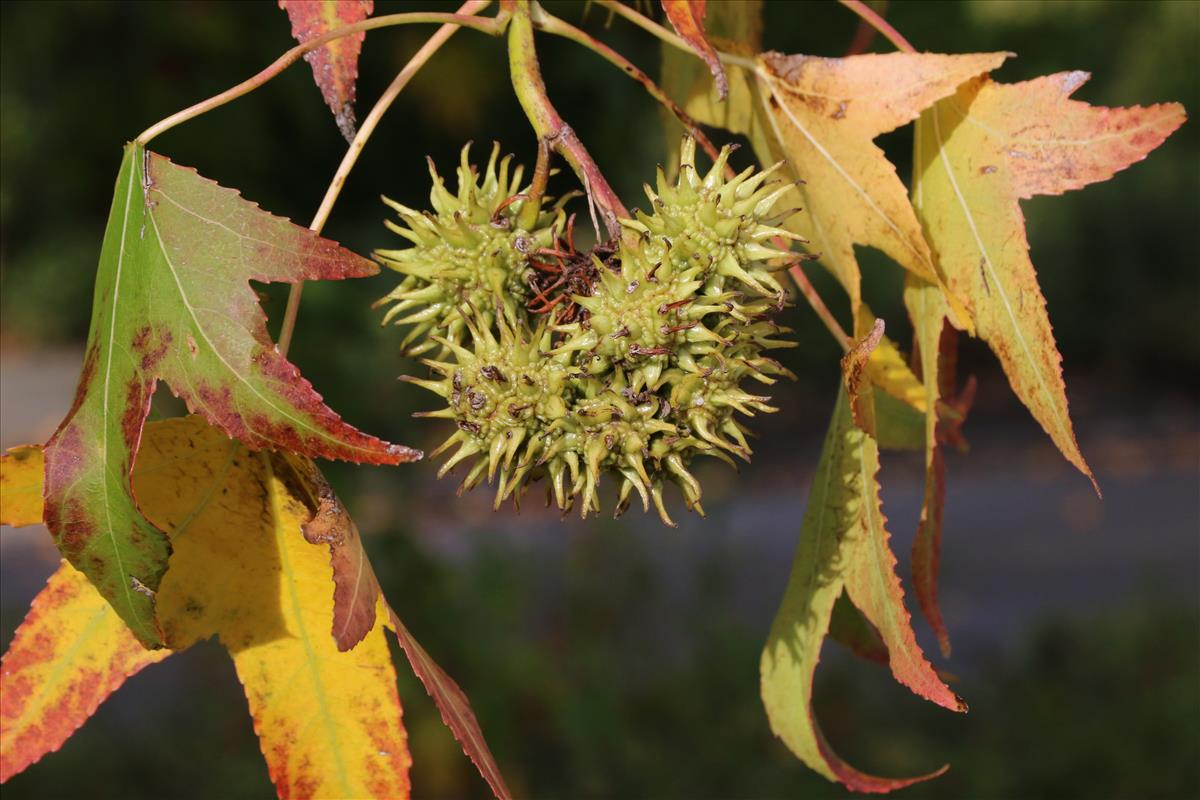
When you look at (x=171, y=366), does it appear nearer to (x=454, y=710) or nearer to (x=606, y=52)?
(x=454, y=710)

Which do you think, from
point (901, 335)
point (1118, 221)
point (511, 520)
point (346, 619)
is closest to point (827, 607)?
point (346, 619)

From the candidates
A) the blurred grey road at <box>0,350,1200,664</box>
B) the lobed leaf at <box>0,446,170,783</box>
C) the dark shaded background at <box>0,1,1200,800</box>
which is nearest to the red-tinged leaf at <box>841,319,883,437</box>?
the lobed leaf at <box>0,446,170,783</box>

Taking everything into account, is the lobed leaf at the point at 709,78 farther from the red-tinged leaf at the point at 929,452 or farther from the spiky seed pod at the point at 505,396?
the spiky seed pod at the point at 505,396

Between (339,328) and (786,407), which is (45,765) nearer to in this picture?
(339,328)

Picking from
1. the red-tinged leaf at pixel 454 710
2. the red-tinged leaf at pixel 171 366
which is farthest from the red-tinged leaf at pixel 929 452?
the red-tinged leaf at pixel 171 366

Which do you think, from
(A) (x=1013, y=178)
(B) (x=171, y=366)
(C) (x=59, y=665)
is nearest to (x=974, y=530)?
(A) (x=1013, y=178)
